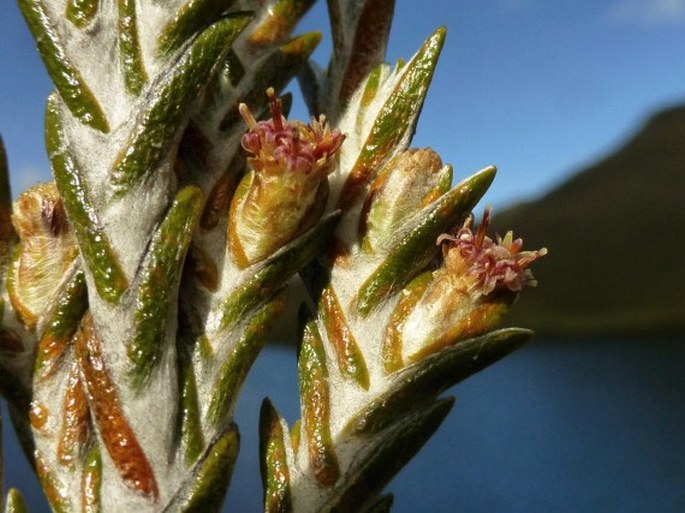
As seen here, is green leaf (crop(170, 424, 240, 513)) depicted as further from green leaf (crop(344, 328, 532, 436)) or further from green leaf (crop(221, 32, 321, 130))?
green leaf (crop(221, 32, 321, 130))

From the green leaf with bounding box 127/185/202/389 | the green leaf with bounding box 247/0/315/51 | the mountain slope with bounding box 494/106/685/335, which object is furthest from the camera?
the mountain slope with bounding box 494/106/685/335

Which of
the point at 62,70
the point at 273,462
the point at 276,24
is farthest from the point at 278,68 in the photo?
the point at 273,462

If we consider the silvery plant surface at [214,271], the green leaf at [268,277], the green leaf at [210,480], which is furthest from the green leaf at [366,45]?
the green leaf at [210,480]

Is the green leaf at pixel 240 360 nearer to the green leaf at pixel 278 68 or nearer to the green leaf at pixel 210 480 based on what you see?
the green leaf at pixel 210 480

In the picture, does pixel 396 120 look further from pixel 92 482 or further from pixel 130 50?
pixel 92 482

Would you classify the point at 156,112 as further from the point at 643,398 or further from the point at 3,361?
the point at 643,398

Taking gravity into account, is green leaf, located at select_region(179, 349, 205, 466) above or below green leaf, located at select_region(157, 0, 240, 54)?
below

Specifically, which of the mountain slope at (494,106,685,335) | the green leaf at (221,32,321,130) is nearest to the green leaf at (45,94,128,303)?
the green leaf at (221,32,321,130)
